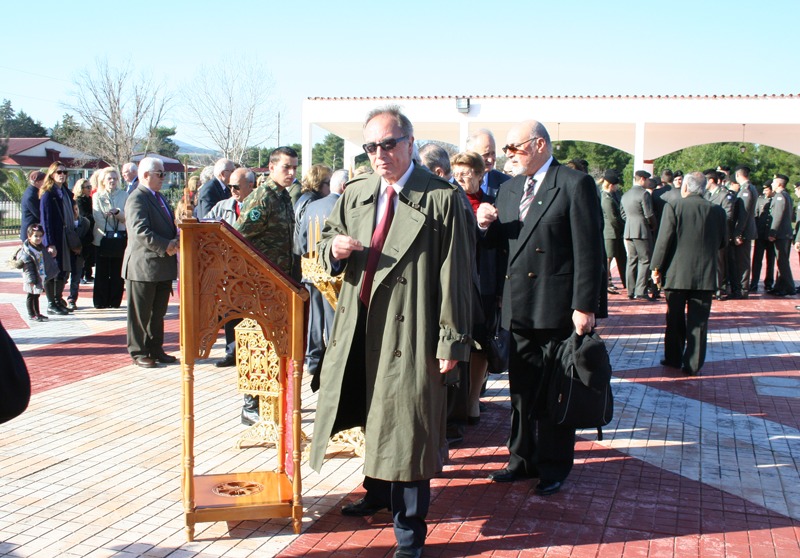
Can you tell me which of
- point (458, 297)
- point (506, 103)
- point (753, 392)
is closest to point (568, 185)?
point (458, 297)

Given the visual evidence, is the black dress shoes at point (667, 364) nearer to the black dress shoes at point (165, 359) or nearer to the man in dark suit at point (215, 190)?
the black dress shoes at point (165, 359)

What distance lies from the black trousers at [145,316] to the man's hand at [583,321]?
456 cm

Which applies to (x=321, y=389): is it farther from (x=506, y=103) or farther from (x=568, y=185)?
(x=506, y=103)

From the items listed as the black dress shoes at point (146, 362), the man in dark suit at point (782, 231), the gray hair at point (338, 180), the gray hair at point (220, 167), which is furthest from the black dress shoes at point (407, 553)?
the man in dark suit at point (782, 231)

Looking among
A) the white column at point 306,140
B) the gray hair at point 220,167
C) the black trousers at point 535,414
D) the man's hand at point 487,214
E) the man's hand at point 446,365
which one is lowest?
the black trousers at point 535,414

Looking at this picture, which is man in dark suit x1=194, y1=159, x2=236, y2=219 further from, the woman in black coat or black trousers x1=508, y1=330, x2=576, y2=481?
black trousers x1=508, y1=330, x2=576, y2=481

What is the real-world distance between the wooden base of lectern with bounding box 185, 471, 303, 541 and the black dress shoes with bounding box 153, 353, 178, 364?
11.5 feet

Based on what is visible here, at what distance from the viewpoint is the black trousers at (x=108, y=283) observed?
33.3 ft

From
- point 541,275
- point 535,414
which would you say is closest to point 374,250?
point 541,275

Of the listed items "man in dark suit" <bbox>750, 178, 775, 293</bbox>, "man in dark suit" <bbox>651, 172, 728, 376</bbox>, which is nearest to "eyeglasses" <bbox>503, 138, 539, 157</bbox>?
"man in dark suit" <bbox>651, 172, 728, 376</bbox>

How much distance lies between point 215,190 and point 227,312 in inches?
211

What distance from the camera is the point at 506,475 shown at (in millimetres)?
4133

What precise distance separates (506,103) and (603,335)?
14259mm

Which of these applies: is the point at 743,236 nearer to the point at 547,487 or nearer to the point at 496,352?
the point at 496,352
